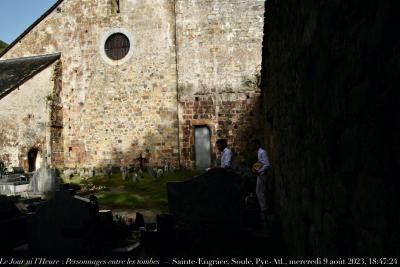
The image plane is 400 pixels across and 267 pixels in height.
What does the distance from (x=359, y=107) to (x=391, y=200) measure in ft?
1.55

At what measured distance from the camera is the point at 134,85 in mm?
16891

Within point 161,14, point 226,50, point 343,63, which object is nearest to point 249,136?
point 226,50

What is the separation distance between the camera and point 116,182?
1406 cm

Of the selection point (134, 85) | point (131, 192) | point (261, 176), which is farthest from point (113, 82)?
point (261, 176)

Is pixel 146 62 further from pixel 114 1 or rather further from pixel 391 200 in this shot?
pixel 391 200

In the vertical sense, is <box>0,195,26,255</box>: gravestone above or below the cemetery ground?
above

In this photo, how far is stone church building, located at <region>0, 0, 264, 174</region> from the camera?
16094 millimetres

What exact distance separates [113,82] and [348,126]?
16.4 m

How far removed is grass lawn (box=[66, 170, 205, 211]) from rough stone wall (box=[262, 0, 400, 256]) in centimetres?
601

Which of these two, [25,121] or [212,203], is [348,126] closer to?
[212,203]

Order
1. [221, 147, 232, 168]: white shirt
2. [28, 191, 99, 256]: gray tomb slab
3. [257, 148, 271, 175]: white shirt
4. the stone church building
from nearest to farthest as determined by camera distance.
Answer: [28, 191, 99, 256]: gray tomb slab, [257, 148, 271, 175]: white shirt, [221, 147, 232, 168]: white shirt, the stone church building

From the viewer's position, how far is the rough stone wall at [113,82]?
16.6 metres

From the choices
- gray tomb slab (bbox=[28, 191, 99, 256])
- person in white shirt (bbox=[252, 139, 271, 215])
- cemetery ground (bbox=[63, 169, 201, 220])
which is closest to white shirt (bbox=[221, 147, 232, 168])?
person in white shirt (bbox=[252, 139, 271, 215])

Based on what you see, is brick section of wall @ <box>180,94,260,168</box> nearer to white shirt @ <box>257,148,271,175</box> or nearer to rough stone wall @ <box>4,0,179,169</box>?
rough stone wall @ <box>4,0,179,169</box>
